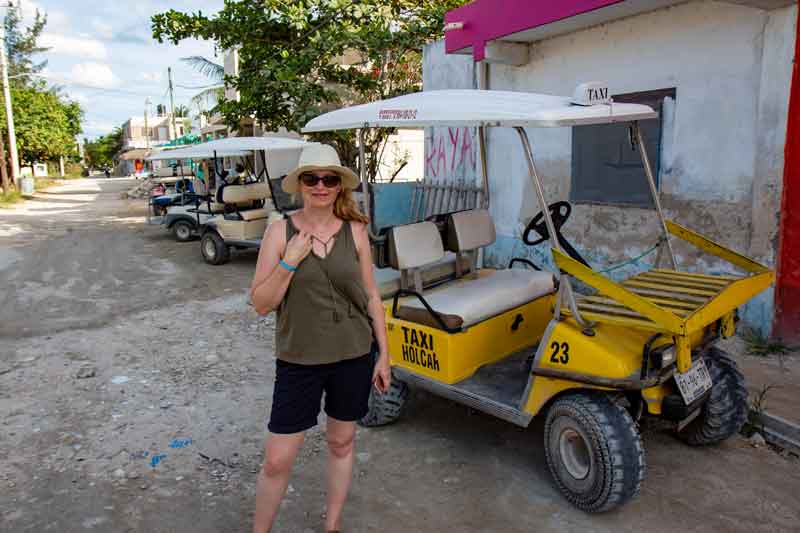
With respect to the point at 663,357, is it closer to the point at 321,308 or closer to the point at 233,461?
the point at 321,308

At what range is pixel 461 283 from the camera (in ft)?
15.3

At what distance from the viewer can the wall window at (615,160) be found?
6.56 metres

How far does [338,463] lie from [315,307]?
2.59 feet

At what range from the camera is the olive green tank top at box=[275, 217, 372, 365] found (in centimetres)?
255

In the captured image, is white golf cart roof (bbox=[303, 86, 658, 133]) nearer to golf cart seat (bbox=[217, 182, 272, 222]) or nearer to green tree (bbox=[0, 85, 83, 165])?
golf cart seat (bbox=[217, 182, 272, 222])

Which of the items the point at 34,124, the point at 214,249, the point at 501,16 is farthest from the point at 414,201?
the point at 34,124

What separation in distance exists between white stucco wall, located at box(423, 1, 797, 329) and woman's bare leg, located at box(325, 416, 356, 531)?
4.35 m

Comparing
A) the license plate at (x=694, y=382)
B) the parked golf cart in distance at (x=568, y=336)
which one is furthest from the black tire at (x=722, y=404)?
the license plate at (x=694, y=382)

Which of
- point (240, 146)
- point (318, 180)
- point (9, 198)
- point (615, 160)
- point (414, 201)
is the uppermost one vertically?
point (240, 146)

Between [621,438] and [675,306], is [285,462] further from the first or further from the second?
[675,306]

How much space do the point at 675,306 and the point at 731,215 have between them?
→ 3100 millimetres

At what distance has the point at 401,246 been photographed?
4.20 meters

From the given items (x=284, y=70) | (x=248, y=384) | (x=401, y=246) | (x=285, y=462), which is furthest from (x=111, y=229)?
(x=285, y=462)

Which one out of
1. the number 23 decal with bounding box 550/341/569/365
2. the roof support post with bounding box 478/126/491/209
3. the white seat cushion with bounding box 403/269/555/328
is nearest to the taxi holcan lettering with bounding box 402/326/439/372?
the white seat cushion with bounding box 403/269/555/328
